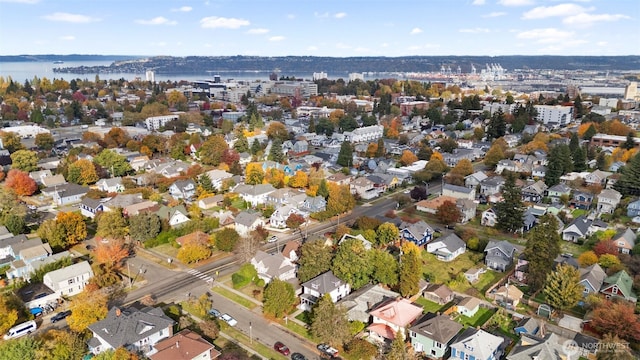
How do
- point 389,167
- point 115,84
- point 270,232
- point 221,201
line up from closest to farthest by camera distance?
point 270,232
point 221,201
point 389,167
point 115,84

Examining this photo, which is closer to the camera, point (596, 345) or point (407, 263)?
point (596, 345)

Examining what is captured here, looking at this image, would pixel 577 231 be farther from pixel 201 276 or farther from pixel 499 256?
pixel 201 276

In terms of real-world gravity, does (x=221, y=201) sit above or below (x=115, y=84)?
below

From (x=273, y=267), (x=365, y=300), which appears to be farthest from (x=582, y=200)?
(x=273, y=267)

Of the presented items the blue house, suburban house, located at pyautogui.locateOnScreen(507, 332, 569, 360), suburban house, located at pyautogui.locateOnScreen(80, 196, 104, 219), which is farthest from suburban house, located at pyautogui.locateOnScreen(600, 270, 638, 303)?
suburban house, located at pyautogui.locateOnScreen(80, 196, 104, 219)

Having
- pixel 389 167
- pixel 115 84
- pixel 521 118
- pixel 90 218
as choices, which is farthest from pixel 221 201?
pixel 115 84

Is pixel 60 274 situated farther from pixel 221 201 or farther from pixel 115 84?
pixel 115 84

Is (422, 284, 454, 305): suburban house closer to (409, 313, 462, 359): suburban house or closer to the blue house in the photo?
(409, 313, 462, 359): suburban house
